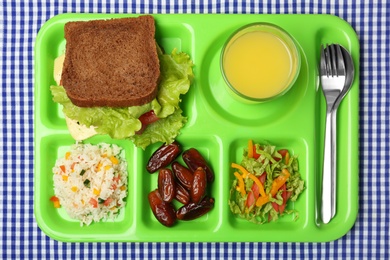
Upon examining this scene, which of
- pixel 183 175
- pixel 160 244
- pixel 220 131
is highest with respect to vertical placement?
pixel 220 131

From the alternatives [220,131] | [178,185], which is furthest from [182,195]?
[220,131]

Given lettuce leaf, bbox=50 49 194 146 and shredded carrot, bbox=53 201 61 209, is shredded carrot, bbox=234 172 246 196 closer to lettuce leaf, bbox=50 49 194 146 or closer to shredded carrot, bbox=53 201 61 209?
lettuce leaf, bbox=50 49 194 146

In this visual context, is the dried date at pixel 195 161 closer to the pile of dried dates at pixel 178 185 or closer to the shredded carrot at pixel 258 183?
the pile of dried dates at pixel 178 185

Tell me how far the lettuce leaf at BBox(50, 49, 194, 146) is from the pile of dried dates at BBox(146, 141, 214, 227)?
0.20 ft

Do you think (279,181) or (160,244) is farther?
(160,244)

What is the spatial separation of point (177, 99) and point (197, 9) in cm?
37

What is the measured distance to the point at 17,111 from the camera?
185 centimetres

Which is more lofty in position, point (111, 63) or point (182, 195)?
point (111, 63)

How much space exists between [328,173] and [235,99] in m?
0.39

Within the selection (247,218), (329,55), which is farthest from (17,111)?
(329,55)

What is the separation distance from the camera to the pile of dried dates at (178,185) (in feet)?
5.73

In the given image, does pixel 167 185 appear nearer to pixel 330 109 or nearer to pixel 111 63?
pixel 111 63

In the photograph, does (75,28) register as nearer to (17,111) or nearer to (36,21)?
(36,21)

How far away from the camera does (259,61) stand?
5.51 feet
